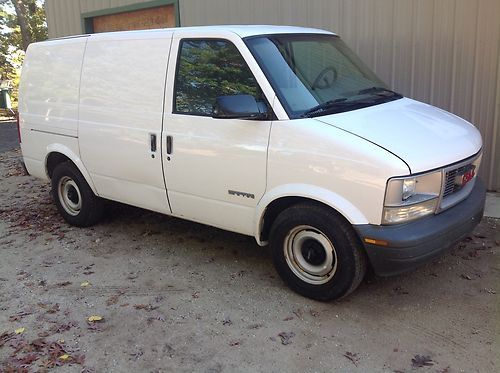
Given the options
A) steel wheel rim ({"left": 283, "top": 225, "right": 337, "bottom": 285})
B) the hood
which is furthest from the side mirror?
steel wheel rim ({"left": 283, "top": 225, "right": 337, "bottom": 285})

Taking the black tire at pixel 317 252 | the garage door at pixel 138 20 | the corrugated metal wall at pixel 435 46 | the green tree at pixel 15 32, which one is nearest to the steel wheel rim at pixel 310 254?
the black tire at pixel 317 252

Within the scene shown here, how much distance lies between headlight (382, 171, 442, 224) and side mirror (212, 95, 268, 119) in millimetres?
1108

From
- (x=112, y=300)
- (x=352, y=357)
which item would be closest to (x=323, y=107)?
(x=352, y=357)

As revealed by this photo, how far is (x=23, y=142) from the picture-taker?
613cm

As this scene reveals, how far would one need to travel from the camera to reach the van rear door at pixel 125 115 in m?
4.64

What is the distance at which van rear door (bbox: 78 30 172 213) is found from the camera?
4.64 meters

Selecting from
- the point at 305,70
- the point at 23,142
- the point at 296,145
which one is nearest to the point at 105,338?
the point at 296,145

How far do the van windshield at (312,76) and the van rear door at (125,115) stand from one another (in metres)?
1.02

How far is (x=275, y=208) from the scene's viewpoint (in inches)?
161

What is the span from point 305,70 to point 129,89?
1.69m

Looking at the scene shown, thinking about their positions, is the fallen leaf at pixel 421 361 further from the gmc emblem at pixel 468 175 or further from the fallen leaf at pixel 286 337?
the gmc emblem at pixel 468 175

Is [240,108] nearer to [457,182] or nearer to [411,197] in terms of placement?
[411,197]

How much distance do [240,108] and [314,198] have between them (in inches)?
33.1

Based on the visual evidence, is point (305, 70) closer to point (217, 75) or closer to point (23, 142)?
point (217, 75)
